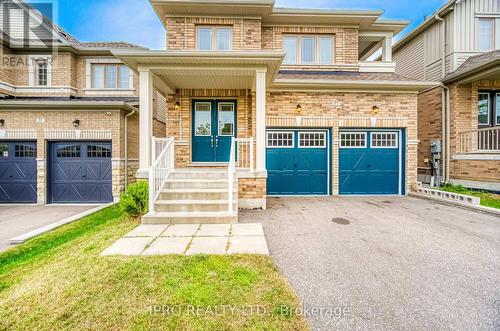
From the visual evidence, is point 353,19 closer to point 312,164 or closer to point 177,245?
point 312,164

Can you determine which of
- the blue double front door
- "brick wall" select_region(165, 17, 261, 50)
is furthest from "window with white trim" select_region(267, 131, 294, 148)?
"brick wall" select_region(165, 17, 261, 50)

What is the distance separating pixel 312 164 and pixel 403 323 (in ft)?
20.2

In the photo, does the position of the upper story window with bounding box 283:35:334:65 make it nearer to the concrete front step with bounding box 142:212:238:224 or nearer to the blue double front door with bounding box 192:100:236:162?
the blue double front door with bounding box 192:100:236:162

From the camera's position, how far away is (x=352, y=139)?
799 centimetres

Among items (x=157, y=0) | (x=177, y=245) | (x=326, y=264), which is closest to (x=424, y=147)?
(x=326, y=264)

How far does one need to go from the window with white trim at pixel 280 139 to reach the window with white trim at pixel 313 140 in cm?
40

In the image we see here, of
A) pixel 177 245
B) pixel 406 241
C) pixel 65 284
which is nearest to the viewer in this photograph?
pixel 65 284

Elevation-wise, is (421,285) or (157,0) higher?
(157,0)

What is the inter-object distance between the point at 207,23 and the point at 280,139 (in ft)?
16.4

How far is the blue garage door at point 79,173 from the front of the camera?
8133mm

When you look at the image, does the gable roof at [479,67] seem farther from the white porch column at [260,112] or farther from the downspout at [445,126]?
the white porch column at [260,112]

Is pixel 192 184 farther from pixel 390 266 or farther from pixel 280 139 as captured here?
pixel 390 266

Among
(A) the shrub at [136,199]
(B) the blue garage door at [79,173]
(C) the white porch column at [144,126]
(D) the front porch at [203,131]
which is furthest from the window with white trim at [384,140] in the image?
(B) the blue garage door at [79,173]

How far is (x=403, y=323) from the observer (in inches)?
78.3
